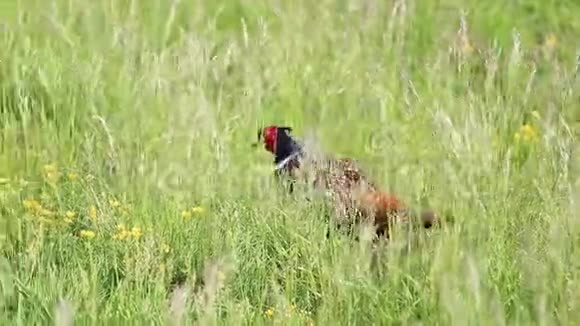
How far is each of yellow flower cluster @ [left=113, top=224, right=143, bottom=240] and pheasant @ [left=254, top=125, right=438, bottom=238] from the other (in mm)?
459

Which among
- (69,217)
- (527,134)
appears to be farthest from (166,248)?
(527,134)

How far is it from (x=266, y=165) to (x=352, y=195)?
2.34 ft

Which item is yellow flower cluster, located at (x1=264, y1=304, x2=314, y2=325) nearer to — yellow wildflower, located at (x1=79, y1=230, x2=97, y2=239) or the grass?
the grass

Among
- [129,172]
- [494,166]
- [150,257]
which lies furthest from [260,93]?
[150,257]

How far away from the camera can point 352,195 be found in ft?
11.0

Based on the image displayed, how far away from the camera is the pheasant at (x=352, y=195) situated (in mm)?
3201

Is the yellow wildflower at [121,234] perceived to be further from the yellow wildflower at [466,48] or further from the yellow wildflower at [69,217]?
the yellow wildflower at [466,48]

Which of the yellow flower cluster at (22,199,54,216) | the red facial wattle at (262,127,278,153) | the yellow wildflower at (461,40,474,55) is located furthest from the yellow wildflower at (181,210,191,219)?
the yellow wildflower at (461,40,474,55)

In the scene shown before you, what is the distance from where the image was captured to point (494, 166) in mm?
3414

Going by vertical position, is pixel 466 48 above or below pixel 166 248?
above

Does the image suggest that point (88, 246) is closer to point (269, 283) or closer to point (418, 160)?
point (269, 283)

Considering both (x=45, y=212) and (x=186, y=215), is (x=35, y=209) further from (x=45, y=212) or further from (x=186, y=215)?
(x=186, y=215)

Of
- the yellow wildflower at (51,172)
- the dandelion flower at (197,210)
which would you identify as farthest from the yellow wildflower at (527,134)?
the yellow wildflower at (51,172)

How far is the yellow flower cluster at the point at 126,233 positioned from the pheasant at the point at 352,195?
46cm
